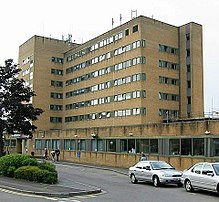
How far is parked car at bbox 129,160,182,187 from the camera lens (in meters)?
21.4

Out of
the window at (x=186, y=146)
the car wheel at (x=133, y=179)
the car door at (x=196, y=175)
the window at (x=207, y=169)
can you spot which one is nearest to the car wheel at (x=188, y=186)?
the car door at (x=196, y=175)

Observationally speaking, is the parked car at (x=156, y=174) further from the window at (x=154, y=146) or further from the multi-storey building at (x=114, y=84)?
the multi-storey building at (x=114, y=84)

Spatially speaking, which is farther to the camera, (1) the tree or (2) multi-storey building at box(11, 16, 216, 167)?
(2) multi-storey building at box(11, 16, 216, 167)

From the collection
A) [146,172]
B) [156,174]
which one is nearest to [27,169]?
[146,172]

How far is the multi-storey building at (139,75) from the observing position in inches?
2482

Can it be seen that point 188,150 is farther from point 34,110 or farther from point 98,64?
point 98,64

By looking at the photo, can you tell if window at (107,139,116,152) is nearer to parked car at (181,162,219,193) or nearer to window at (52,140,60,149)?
window at (52,140,60,149)

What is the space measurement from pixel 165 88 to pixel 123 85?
680 centimetres

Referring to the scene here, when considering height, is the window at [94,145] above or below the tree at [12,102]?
below

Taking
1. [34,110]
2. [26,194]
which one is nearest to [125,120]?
[34,110]

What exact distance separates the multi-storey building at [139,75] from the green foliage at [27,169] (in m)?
37.6

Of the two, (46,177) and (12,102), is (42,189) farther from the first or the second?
(12,102)

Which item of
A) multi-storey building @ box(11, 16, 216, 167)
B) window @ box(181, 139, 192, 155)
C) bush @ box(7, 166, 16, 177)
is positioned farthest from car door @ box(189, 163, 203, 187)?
multi-storey building @ box(11, 16, 216, 167)

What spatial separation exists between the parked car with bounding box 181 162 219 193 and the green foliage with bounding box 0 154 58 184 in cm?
719
